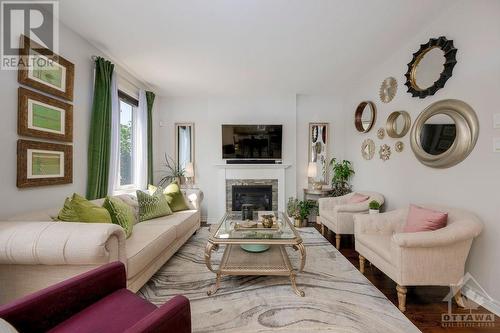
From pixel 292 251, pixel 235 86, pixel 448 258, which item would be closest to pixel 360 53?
pixel 235 86

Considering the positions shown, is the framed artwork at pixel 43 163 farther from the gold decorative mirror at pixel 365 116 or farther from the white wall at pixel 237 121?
the gold decorative mirror at pixel 365 116

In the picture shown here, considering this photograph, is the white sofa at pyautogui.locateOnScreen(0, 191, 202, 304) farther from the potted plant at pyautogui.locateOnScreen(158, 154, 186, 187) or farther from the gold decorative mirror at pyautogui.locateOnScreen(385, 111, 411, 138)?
the gold decorative mirror at pyautogui.locateOnScreen(385, 111, 411, 138)

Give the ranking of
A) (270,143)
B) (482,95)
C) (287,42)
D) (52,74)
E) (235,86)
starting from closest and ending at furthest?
(482,95) < (52,74) < (287,42) < (235,86) < (270,143)

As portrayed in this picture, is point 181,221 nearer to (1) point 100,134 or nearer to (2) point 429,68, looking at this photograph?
(1) point 100,134

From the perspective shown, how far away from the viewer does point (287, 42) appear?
9.09 feet

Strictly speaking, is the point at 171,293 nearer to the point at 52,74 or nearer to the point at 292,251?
the point at 292,251

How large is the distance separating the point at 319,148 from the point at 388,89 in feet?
5.91

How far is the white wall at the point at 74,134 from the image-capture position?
1.92m

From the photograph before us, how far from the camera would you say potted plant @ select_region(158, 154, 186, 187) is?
475 cm

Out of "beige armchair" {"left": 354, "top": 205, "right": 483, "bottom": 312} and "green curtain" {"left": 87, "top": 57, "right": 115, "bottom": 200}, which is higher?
"green curtain" {"left": 87, "top": 57, "right": 115, "bottom": 200}

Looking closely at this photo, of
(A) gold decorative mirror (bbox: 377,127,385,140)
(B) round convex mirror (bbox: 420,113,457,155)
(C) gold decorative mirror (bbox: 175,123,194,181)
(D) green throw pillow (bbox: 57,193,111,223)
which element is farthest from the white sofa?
(A) gold decorative mirror (bbox: 377,127,385,140)

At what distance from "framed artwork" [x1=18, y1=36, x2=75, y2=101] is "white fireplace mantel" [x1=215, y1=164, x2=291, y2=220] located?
2.78m

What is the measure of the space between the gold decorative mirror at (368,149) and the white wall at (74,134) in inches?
161

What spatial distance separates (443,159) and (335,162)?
8.52 feet
